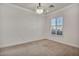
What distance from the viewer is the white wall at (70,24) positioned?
1927 millimetres

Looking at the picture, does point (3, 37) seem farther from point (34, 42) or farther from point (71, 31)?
point (71, 31)

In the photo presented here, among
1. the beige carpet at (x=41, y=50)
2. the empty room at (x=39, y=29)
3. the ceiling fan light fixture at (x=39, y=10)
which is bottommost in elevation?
the beige carpet at (x=41, y=50)

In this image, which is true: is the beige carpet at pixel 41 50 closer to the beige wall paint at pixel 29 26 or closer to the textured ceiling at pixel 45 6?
the beige wall paint at pixel 29 26

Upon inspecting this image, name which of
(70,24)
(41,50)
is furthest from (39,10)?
(41,50)

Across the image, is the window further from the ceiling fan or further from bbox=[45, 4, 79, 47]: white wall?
the ceiling fan

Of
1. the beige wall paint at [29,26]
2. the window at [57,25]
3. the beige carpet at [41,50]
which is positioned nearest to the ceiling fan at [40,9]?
the beige wall paint at [29,26]

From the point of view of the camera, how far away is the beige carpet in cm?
195

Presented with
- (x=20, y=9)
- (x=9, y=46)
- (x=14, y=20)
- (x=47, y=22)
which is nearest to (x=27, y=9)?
(x=20, y=9)

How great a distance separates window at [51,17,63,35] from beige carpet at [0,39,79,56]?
23 cm

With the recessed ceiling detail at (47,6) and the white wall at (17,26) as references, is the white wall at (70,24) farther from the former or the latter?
the white wall at (17,26)

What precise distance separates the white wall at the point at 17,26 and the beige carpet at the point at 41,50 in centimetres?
12

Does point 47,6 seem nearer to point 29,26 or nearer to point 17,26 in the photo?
point 29,26

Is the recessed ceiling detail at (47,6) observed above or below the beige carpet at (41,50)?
above

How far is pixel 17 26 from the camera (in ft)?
6.39
